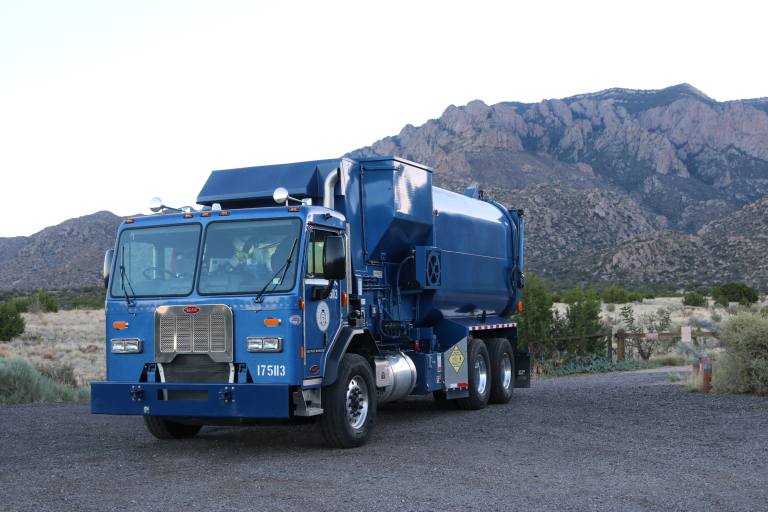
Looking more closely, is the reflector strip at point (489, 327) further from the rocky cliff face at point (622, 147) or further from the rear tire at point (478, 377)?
the rocky cliff face at point (622, 147)

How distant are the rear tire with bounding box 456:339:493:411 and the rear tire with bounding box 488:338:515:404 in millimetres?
161

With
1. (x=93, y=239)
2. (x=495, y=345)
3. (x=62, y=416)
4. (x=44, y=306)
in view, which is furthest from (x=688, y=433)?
(x=93, y=239)

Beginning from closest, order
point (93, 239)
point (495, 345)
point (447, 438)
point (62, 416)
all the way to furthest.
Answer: point (447, 438)
point (62, 416)
point (495, 345)
point (93, 239)

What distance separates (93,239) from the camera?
92.2m

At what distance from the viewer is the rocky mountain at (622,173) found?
6900 centimetres

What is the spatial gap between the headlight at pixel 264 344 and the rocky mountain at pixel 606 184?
55.7 m

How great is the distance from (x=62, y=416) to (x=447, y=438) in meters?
6.68

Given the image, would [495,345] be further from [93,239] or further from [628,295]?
[93,239]

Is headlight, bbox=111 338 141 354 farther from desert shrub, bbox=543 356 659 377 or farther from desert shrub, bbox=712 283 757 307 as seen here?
desert shrub, bbox=712 283 757 307

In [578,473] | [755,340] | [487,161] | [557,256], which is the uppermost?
[487,161]

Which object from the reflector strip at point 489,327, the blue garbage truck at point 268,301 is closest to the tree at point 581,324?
the reflector strip at point 489,327

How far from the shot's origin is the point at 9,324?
3816 cm

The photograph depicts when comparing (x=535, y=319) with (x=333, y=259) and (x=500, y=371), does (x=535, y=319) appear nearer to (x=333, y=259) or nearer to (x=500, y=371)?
(x=500, y=371)

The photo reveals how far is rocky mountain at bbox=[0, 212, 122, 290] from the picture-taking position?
87562 mm
